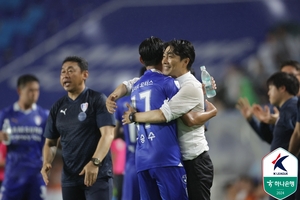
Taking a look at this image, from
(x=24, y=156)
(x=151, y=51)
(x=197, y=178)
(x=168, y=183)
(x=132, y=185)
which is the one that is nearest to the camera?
(x=168, y=183)

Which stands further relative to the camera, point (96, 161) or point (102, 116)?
point (102, 116)

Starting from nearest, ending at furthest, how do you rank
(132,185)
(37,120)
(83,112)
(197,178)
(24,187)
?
(197,178) < (83,112) < (132,185) < (24,187) < (37,120)

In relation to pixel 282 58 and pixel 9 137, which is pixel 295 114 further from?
pixel 282 58

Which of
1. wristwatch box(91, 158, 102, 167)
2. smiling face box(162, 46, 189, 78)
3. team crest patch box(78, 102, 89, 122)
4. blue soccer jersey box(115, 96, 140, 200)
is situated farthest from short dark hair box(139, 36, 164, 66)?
blue soccer jersey box(115, 96, 140, 200)

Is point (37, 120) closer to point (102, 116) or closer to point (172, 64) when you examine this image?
point (102, 116)

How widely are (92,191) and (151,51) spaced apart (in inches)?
48.7

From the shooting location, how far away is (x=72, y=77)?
4.77 meters

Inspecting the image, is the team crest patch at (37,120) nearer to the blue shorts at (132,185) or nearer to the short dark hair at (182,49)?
the blue shorts at (132,185)

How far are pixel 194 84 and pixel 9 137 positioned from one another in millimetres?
3056

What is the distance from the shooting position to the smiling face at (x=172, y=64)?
4148 millimetres

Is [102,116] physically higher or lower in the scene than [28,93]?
lower

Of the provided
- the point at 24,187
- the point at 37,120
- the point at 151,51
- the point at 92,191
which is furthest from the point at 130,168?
the point at 151,51

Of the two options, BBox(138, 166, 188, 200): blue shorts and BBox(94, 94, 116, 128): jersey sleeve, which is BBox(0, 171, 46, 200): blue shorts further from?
BBox(138, 166, 188, 200): blue shorts

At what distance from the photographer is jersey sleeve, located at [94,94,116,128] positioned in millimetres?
4621
